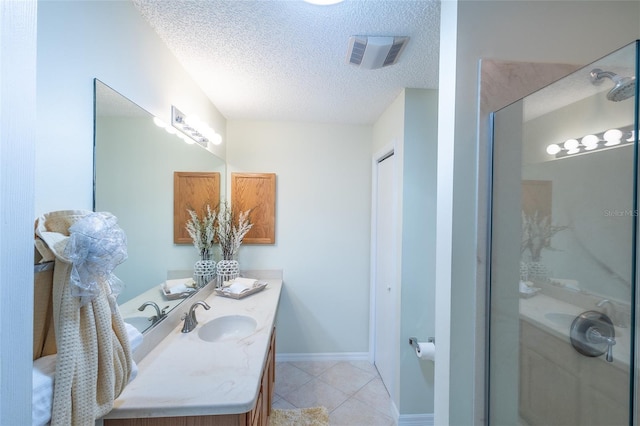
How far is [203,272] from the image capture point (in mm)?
2031

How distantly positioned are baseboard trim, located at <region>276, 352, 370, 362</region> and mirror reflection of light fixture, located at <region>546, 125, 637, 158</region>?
8.17 feet

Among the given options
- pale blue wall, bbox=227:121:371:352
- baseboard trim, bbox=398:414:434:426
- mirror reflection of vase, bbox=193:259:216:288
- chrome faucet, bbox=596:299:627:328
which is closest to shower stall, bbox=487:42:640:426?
chrome faucet, bbox=596:299:627:328

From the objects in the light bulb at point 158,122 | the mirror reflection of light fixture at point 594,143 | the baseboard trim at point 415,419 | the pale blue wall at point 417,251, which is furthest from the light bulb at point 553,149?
the baseboard trim at point 415,419

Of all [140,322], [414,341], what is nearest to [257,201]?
[140,322]

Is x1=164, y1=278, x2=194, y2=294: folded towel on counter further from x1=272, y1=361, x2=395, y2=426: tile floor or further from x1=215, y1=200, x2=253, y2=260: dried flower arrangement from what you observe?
x1=272, y1=361, x2=395, y2=426: tile floor

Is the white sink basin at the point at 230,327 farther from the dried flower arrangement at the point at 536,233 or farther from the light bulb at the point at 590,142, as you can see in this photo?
the light bulb at the point at 590,142

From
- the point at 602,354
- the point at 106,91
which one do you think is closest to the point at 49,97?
the point at 106,91

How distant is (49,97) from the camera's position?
2.54ft

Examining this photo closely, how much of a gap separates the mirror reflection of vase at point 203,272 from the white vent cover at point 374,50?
1803 mm

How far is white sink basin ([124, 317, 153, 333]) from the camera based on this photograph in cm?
118

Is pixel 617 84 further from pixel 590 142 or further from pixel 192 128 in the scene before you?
pixel 192 128

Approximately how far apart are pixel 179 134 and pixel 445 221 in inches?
65.3

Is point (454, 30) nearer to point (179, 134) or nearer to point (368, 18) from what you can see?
point (368, 18)

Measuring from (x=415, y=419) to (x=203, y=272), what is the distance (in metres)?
1.99
